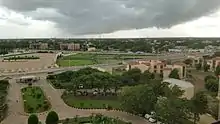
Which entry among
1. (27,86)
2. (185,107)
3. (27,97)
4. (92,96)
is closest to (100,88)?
(92,96)

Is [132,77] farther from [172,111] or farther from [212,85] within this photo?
[172,111]

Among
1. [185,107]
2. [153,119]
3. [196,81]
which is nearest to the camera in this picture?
[185,107]

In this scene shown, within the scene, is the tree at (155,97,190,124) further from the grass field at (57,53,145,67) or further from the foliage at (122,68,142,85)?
the grass field at (57,53,145,67)

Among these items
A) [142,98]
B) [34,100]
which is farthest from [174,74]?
[34,100]

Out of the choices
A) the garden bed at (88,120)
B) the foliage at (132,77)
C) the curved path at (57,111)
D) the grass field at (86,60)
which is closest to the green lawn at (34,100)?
the curved path at (57,111)

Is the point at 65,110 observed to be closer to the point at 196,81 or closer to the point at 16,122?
the point at 16,122

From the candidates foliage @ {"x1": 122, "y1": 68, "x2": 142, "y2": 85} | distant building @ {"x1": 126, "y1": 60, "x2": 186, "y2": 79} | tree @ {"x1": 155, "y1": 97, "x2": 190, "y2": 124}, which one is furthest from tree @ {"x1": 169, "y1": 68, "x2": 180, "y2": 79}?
tree @ {"x1": 155, "y1": 97, "x2": 190, "y2": 124}
